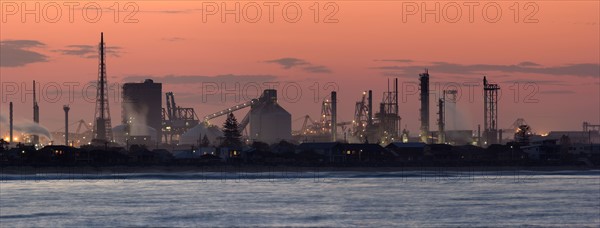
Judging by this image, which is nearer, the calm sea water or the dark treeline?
the calm sea water

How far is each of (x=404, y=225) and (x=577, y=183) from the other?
58211 mm

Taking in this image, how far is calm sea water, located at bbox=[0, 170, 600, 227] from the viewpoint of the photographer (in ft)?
230

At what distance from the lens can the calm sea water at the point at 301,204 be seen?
70250mm

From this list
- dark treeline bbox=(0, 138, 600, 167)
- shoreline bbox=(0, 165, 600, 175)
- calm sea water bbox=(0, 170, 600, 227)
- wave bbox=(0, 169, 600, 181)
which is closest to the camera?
calm sea water bbox=(0, 170, 600, 227)

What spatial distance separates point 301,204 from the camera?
83562 mm

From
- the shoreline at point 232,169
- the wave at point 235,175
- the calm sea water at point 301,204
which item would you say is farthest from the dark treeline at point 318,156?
the calm sea water at point 301,204

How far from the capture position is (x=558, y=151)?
617 ft

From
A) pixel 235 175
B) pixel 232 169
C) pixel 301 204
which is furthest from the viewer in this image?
pixel 232 169

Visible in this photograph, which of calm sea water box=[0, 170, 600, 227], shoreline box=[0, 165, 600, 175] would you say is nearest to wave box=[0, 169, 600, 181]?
shoreline box=[0, 165, 600, 175]

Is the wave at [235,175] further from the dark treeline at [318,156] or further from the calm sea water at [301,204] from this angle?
the calm sea water at [301,204]

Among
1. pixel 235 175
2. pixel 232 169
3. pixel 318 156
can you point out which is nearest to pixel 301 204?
pixel 235 175

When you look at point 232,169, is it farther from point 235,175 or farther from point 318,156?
point 318,156

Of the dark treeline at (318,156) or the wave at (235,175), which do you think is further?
the dark treeline at (318,156)

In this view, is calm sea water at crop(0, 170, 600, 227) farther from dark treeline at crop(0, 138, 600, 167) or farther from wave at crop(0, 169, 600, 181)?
dark treeline at crop(0, 138, 600, 167)
